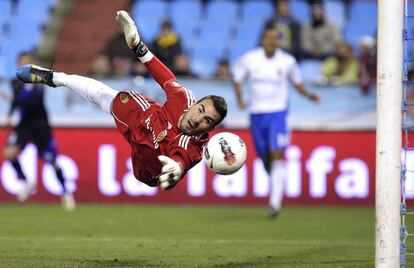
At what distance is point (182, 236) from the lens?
11.5 meters

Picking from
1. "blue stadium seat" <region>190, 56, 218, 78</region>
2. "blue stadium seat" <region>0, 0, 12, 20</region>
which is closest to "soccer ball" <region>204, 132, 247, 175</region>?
"blue stadium seat" <region>190, 56, 218, 78</region>

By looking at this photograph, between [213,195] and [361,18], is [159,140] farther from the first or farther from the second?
[361,18]

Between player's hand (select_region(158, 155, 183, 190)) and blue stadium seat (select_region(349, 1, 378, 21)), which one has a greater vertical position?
blue stadium seat (select_region(349, 1, 378, 21))

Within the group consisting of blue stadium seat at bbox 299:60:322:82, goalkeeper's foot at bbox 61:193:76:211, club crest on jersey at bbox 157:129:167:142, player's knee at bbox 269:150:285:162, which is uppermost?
blue stadium seat at bbox 299:60:322:82

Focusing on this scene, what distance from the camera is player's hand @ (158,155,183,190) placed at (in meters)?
7.33

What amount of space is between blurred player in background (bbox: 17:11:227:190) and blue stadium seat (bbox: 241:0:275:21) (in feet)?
40.7

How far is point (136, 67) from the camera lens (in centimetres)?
1862

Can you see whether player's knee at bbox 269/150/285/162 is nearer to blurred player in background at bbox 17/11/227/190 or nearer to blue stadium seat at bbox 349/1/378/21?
blurred player in background at bbox 17/11/227/190

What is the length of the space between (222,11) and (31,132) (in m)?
7.42

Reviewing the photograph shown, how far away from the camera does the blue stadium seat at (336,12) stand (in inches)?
852

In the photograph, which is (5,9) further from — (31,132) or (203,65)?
(31,132)

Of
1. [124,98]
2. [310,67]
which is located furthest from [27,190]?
[124,98]

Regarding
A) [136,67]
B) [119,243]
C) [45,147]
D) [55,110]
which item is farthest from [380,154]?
[136,67]

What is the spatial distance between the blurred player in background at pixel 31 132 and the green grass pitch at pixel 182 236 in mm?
505
